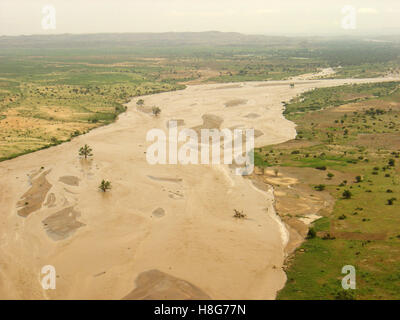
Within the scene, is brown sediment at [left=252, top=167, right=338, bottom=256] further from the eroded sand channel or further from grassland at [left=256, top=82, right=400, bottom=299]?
the eroded sand channel

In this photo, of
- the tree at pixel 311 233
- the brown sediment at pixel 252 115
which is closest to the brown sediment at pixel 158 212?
the tree at pixel 311 233

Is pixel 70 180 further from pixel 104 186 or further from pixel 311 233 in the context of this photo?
pixel 311 233

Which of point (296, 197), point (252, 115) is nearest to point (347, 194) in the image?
point (296, 197)

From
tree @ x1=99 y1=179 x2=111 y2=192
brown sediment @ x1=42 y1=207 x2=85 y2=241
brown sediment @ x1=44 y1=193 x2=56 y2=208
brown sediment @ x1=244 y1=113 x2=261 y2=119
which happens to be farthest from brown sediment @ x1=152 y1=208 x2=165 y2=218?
brown sediment @ x1=244 y1=113 x2=261 y2=119
